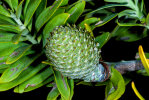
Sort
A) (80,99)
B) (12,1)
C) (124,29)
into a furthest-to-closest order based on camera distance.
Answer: (80,99) → (124,29) → (12,1)

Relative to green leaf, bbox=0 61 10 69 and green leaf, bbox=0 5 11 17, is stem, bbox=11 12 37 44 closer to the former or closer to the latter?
green leaf, bbox=0 5 11 17

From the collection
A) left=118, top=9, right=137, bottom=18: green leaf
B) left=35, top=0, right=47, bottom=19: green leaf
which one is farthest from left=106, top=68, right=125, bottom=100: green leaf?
left=35, top=0, right=47, bottom=19: green leaf

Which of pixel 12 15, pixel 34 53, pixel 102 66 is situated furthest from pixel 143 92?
pixel 12 15

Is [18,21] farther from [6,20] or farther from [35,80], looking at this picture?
[35,80]

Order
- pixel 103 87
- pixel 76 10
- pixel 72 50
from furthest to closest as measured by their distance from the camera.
Result: pixel 103 87 → pixel 76 10 → pixel 72 50

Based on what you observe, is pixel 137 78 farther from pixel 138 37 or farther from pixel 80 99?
pixel 80 99

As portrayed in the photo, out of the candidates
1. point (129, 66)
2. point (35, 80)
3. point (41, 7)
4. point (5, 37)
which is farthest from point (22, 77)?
point (129, 66)
